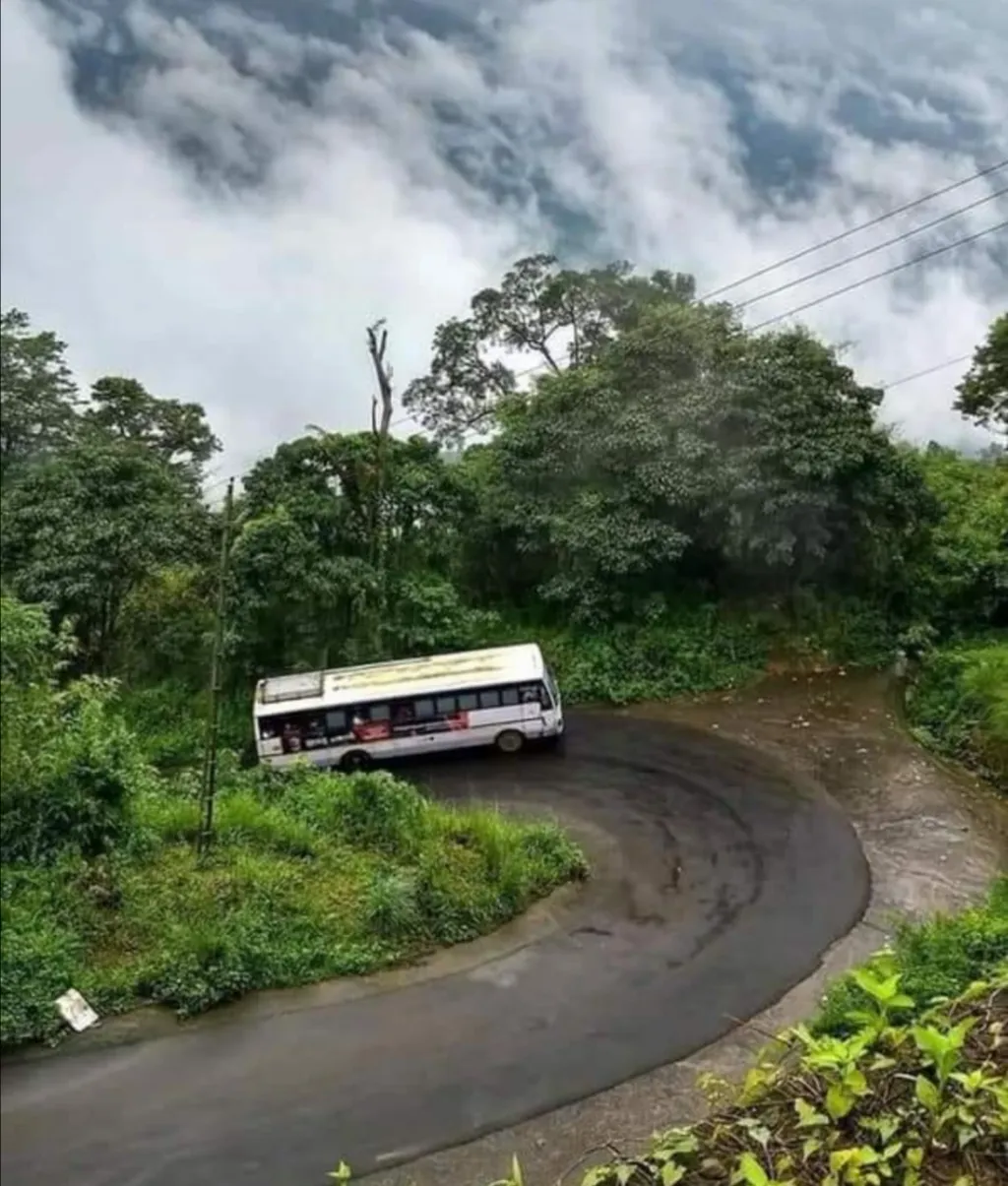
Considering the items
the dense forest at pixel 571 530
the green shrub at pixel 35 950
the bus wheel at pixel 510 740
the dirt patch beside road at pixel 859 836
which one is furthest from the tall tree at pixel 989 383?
the green shrub at pixel 35 950

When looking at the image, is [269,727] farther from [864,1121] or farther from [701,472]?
[864,1121]

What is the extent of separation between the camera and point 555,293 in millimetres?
15664

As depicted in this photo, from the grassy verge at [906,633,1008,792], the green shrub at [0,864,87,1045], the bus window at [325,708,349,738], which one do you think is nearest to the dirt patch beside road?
the grassy verge at [906,633,1008,792]

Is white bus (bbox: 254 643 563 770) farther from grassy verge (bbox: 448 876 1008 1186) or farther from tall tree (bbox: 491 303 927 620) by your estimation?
grassy verge (bbox: 448 876 1008 1186)

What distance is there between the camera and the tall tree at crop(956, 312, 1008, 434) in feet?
36.9

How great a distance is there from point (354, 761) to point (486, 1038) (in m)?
4.29

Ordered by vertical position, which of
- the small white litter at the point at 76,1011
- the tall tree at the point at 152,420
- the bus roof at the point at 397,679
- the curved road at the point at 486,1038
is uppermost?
the tall tree at the point at 152,420

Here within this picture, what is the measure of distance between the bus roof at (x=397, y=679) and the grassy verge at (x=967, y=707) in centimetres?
360

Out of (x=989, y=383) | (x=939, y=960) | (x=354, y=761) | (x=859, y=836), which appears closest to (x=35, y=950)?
(x=354, y=761)

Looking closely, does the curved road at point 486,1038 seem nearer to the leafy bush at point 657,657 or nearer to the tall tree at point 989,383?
the leafy bush at point 657,657

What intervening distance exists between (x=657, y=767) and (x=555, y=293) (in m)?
9.59

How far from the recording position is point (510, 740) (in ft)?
29.1

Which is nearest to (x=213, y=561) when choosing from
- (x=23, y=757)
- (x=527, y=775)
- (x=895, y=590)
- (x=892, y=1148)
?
(x=527, y=775)

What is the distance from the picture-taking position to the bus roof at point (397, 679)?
28.3 ft
